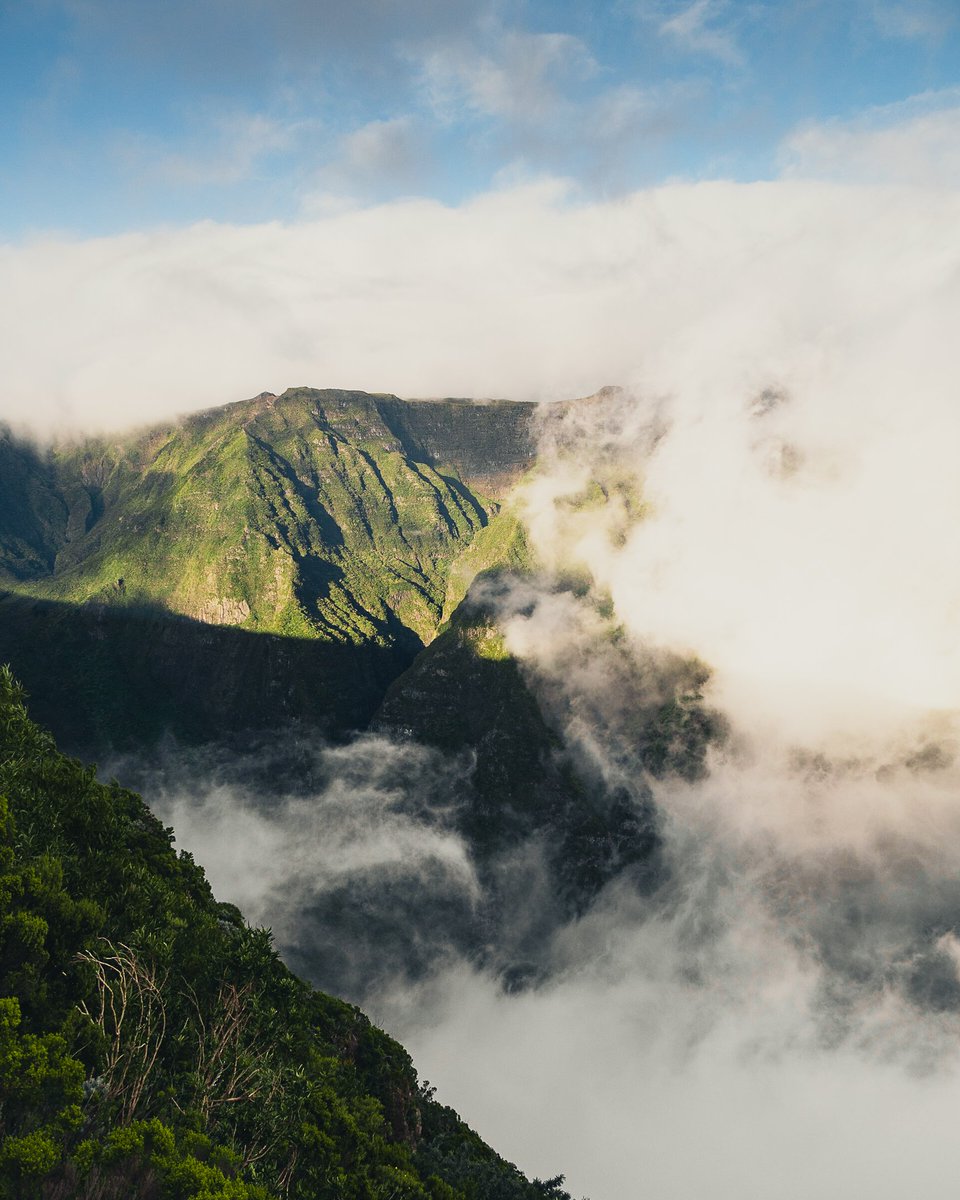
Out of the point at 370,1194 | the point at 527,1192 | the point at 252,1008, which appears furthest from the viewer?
the point at 527,1192

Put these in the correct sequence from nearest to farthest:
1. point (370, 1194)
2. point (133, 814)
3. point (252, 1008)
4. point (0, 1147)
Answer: point (0, 1147) → point (370, 1194) → point (252, 1008) → point (133, 814)

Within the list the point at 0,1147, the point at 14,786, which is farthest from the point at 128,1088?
the point at 14,786

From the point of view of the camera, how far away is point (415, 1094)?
73312mm

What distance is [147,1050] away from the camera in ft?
124

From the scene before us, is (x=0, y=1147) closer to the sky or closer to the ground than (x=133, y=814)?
closer to the ground

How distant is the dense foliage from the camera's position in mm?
29000

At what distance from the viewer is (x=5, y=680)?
66.6m

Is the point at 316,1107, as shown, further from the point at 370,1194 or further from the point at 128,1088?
the point at 128,1088

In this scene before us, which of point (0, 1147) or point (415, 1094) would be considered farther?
point (415, 1094)

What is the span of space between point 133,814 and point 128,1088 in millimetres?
41939

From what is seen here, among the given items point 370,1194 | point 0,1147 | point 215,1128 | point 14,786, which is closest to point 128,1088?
point 215,1128

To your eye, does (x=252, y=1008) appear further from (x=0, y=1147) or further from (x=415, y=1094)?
(x=415, y=1094)

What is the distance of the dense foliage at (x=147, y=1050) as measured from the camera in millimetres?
29000

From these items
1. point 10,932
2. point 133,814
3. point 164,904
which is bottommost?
Result: point 10,932
